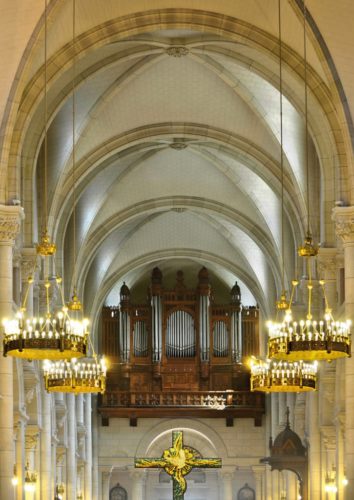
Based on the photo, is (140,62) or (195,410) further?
(195,410)

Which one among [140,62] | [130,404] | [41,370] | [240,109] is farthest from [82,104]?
[130,404]

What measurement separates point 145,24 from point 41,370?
9387 mm

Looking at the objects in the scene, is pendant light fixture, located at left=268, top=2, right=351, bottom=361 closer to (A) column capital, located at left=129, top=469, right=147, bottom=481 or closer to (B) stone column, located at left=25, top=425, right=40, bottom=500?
(B) stone column, located at left=25, top=425, right=40, bottom=500

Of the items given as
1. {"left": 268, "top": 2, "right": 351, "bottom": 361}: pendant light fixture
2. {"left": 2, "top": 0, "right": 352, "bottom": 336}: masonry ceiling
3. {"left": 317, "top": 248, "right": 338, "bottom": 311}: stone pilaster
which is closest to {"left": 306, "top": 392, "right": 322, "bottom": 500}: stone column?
{"left": 317, "top": 248, "right": 338, "bottom": 311}: stone pilaster

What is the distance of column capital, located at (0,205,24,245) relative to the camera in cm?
2609

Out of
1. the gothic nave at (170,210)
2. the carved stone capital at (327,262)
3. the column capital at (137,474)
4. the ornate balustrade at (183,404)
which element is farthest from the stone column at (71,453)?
the carved stone capital at (327,262)

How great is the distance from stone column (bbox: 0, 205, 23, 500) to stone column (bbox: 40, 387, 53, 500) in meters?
8.37

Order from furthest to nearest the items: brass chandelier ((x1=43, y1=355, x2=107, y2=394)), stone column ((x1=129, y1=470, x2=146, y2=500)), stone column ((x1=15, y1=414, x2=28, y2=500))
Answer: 1. stone column ((x1=129, y1=470, x2=146, y2=500))
2. stone column ((x1=15, y1=414, x2=28, y2=500))
3. brass chandelier ((x1=43, y1=355, x2=107, y2=394))

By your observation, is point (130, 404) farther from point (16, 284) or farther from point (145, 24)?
point (145, 24)

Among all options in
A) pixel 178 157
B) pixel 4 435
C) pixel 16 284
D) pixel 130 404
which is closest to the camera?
pixel 4 435

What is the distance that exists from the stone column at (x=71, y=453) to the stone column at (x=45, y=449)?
5751 millimetres

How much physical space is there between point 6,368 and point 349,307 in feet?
21.9

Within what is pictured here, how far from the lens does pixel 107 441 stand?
49.4m

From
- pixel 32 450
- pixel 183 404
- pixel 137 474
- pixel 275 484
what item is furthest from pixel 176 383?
pixel 32 450
